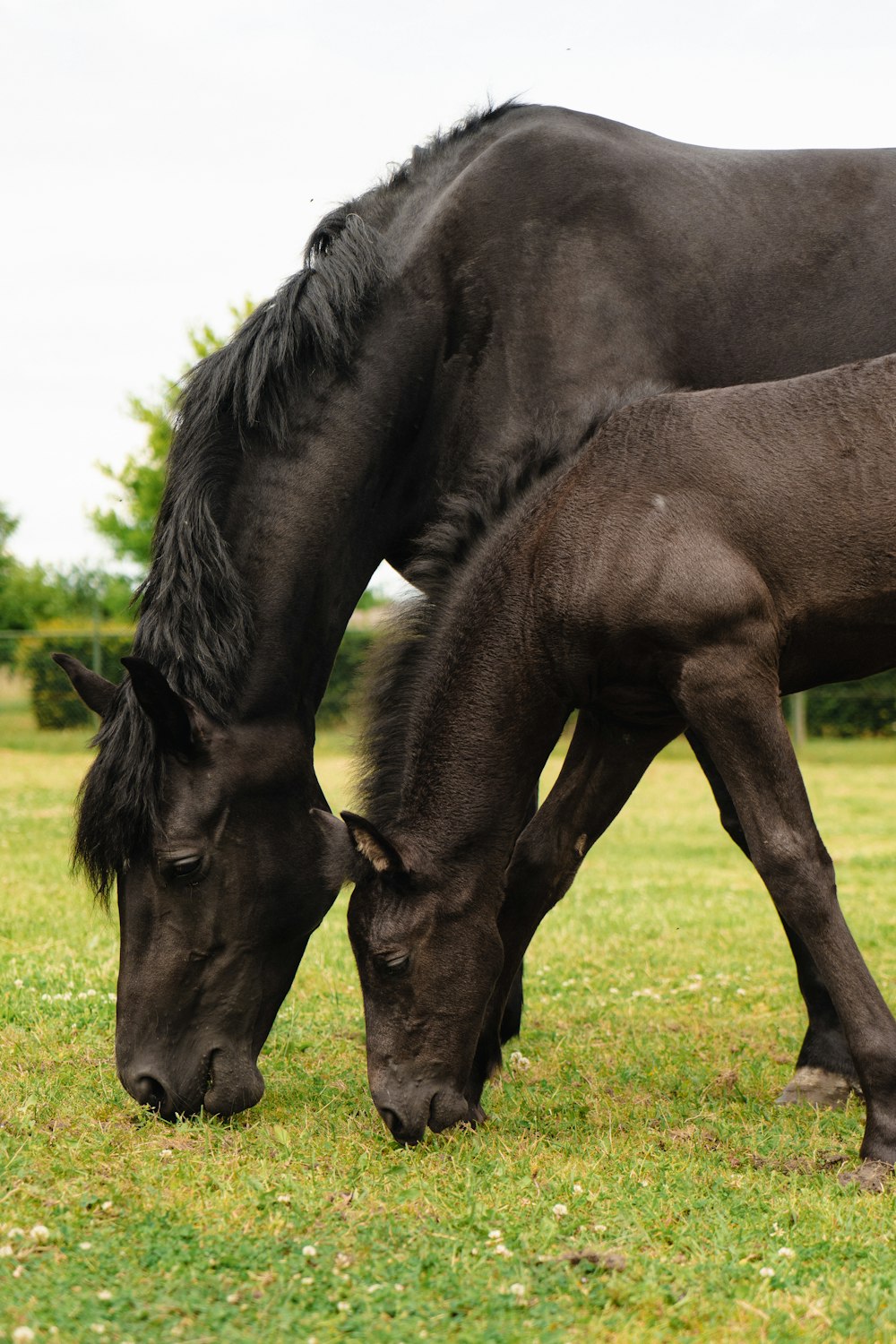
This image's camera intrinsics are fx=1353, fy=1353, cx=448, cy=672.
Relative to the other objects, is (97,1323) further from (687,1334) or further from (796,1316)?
→ (796,1316)

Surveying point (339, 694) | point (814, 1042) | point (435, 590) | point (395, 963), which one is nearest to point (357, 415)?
point (435, 590)

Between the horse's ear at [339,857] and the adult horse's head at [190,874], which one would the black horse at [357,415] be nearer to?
the adult horse's head at [190,874]

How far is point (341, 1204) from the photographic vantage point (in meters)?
3.62

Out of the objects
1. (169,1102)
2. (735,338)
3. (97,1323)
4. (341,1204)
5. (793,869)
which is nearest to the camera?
(97,1323)

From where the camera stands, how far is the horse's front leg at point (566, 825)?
481 centimetres

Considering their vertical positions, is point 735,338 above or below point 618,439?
above

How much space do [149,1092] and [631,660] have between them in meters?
2.11

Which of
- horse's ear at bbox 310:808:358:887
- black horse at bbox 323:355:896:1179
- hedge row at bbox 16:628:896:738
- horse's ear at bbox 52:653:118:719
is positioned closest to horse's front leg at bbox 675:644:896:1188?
black horse at bbox 323:355:896:1179

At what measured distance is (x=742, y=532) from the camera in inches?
169

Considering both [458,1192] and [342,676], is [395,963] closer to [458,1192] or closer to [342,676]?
[458,1192]

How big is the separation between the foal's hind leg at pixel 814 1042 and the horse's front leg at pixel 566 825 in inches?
10.4

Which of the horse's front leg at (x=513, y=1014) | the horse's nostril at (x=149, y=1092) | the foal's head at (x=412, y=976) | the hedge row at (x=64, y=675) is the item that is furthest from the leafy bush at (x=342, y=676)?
the foal's head at (x=412, y=976)

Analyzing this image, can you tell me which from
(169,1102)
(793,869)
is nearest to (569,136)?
(793,869)

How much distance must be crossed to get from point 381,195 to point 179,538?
181 centimetres
